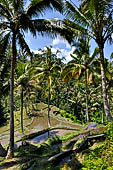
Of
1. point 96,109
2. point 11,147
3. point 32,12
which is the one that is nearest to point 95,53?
point 32,12

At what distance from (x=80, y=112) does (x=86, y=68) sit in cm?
2231

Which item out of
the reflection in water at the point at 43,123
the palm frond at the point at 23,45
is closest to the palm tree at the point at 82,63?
the palm frond at the point at 23,45

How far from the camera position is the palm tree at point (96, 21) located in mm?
6684

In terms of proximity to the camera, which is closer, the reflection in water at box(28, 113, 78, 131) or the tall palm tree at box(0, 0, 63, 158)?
the tall palm tree at box(0, 0, 63, 158)

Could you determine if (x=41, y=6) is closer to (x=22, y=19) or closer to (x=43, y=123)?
(x=22, y=19)

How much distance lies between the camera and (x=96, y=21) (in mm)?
6906

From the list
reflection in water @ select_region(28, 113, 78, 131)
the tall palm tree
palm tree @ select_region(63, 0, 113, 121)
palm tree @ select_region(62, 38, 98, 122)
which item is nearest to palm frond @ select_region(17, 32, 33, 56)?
the tall palm tree

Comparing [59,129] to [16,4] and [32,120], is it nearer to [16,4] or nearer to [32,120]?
[32,120]

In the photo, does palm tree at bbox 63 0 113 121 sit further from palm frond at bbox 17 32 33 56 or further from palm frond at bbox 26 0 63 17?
palm frond at bbox 17 32 33 56

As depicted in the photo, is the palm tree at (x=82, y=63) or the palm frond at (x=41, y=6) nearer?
the palm frond at (x=41, y=6)

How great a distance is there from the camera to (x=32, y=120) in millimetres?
28062

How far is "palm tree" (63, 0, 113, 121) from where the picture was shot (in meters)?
6.68

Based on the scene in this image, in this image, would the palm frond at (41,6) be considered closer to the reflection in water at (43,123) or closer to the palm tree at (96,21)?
the palm tree at (96,21)

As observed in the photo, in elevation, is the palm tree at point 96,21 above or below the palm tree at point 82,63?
above
